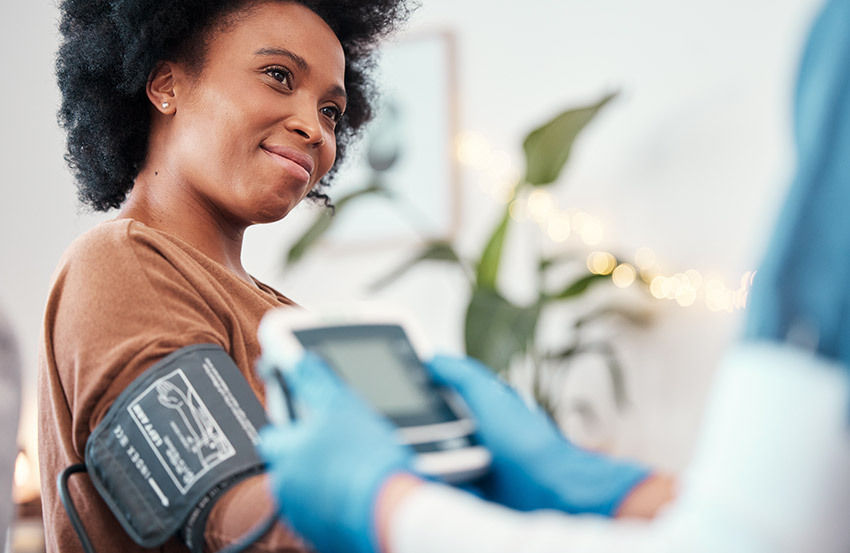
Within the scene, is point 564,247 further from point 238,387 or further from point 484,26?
point 238,387

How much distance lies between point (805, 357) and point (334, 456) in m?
0.26

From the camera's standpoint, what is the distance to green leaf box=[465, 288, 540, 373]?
207cm

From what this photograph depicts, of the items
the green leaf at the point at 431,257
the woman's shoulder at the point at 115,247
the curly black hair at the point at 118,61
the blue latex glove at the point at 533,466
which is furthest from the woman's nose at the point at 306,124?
the green leaf at the point at 431,257

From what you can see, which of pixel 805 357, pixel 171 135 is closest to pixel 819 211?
pixel 805 357

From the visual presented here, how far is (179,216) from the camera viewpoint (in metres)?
1.07

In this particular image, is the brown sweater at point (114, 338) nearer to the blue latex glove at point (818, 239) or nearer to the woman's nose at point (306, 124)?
the woman's nose at point (306, 124)

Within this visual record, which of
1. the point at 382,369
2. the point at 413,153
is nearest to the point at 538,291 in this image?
the point at 413,153

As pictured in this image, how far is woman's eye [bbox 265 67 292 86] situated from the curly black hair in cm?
10

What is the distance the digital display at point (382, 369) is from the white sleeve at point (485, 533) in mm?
115

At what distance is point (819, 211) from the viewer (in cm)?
45

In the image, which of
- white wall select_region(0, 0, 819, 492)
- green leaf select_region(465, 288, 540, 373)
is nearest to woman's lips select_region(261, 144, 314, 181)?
green leaf select_region(465, 288, 540, 373)

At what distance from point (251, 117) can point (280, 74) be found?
0.07 m

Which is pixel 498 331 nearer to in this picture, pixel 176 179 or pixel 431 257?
pixel 431 257

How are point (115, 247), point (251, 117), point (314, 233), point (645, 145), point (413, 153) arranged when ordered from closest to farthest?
1. point (115, 247)
2. point (251, 117)
3. point (314, 233)
4. point (645, 145)
5. point (413, 153)
